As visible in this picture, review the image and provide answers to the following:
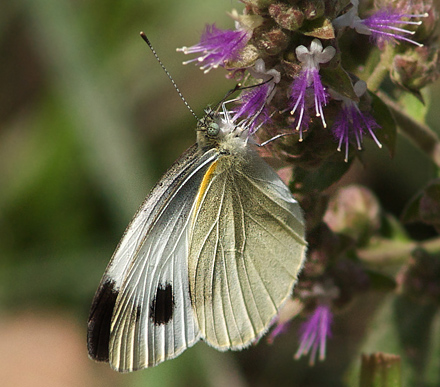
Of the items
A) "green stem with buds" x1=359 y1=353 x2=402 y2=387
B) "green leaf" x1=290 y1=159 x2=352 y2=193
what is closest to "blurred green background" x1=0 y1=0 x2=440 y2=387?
"green stem with buds" x1=359 y1=353 x2=402 y2=387

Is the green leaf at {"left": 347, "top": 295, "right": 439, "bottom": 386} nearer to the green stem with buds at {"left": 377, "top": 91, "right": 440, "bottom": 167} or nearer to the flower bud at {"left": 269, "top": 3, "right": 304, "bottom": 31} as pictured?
the green stem with buds at {"left": 377, "top": 91, "right": 440, "bottom": 167}

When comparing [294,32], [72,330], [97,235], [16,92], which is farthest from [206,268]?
[16,92]

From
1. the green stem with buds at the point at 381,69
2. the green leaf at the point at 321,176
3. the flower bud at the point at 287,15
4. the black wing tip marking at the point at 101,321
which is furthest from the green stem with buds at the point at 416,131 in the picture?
the black wing tip marking at the point at 101,321

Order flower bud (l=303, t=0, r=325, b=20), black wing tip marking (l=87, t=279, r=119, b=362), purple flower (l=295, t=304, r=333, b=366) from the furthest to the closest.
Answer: purple flower (l=295, t=304, r=333, b=366), black wing tip marking (l=87, t=279, r=119, b=362), flower bud (l=303, t=0, r=325, b=20)

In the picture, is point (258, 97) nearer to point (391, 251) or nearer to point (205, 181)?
point (205, 181)

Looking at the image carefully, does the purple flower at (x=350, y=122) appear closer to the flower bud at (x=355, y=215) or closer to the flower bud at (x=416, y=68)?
the flower bud at (x=416, y=68)
